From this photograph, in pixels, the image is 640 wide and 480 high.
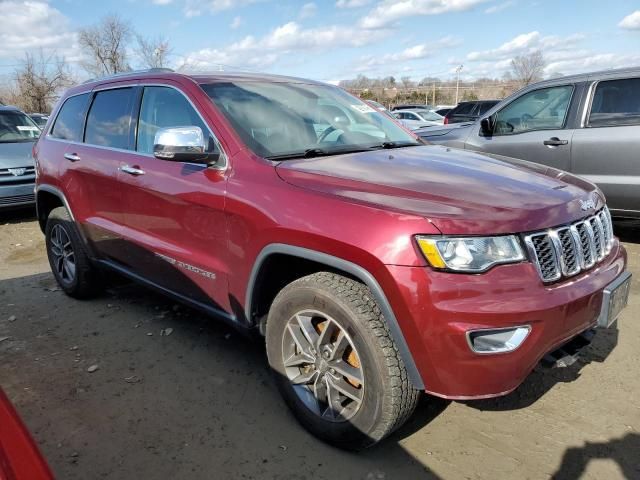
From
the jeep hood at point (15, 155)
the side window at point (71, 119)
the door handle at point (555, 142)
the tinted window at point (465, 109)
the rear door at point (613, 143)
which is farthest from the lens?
the tinted window at point (465, 109)

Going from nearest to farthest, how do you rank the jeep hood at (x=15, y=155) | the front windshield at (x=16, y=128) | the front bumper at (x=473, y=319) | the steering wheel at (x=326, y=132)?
the front bumper at (x=473, y=319) → the steering wheel at (x=326, y=132) → the jeep hood at (x=15, y=155) → the front windshield at (x=16, y=128)

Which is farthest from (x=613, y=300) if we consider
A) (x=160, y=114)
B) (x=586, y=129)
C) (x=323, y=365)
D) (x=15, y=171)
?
(x=15, y=171)

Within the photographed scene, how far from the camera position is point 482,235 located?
2.06 metres

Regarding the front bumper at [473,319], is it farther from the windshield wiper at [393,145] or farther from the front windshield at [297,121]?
the windshield wiper at [393,145]

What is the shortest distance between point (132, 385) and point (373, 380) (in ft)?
5.52

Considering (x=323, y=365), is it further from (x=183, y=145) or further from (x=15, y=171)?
(x=15, y=171)

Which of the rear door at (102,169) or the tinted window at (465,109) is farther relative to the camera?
the tinted window at (465,109)

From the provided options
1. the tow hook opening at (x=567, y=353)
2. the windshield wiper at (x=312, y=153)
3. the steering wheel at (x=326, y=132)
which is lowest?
the tow hook opening at (x=567, y=353)

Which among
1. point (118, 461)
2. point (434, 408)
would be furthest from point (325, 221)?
point (118, 461)

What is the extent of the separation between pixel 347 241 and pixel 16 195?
24.8ft

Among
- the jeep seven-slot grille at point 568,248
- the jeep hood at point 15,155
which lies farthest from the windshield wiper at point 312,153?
the jeep hood at point 15,155

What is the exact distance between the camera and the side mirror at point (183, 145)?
2797mm

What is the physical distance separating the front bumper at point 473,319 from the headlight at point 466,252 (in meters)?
0.03

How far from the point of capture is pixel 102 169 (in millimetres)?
3812
